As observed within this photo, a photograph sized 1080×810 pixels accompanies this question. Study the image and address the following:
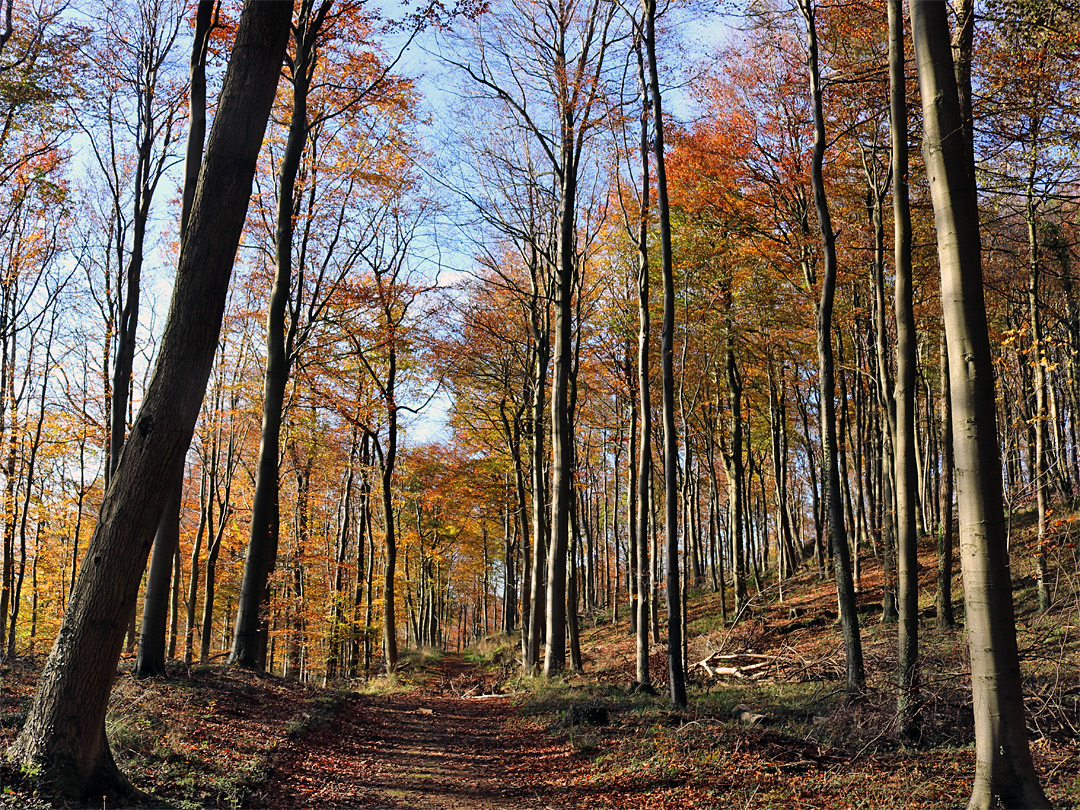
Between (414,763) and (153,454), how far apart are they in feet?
18.3

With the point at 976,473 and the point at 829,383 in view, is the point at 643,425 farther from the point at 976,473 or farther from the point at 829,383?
the point at 976,473

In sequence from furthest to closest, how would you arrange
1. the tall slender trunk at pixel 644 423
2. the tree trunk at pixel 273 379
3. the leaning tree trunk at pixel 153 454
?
the tree trunk at pixel 273 379, the tall slender trunk at pixel 644 423, the leaning tree trunk at pixel 153 454

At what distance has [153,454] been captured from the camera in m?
4.95

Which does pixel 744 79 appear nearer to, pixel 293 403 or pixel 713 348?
pixel 713 348

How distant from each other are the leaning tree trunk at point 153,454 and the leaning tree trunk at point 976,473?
5.26 m

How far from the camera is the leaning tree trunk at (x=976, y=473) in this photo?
4.27 m

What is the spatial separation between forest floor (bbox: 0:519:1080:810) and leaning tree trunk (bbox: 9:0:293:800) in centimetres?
39

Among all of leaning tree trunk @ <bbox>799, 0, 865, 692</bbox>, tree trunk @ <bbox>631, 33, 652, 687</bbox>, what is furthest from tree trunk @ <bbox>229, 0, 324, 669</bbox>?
leaning tree trunk @ <bbox>799, 0, 865, 692</bbox>

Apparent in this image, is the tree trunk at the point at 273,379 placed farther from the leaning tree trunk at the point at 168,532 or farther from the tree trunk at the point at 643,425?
the tree trunk at the point at 643,425

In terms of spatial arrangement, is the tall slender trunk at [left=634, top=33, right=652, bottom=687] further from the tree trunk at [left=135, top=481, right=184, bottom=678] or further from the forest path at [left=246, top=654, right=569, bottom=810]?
the tree trunk at [left=135, top=481, right=184, bottom=678]

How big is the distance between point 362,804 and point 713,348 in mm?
13796

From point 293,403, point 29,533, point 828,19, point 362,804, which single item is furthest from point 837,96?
point 29,533

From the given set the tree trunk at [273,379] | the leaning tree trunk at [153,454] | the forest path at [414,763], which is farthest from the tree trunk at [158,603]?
the leaning tree trunk at [153,454]

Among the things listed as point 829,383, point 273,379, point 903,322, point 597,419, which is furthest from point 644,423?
point 597,419
